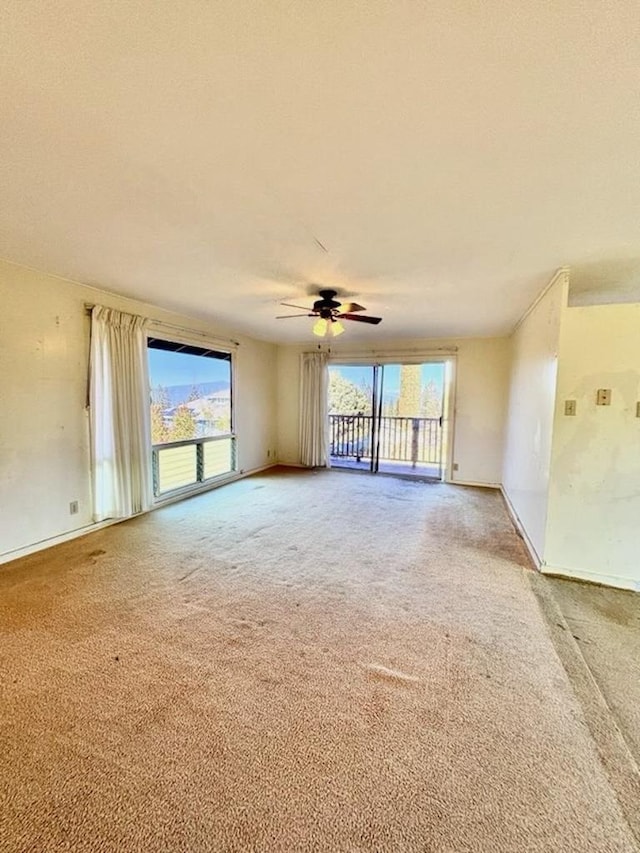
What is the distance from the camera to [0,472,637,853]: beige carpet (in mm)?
1159

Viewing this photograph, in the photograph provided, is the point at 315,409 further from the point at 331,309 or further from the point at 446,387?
the point at 331,309

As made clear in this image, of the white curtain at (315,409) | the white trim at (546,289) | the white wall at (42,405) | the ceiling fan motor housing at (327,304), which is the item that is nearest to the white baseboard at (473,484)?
the white curtain at (315,409)

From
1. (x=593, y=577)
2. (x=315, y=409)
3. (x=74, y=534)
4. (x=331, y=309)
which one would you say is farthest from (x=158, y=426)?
(x=593, y=577)

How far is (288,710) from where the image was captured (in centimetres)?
159

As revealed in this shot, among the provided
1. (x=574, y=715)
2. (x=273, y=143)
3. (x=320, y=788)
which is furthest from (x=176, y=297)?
(x=574, y=715)

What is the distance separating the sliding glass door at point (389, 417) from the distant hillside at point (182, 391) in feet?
7.65

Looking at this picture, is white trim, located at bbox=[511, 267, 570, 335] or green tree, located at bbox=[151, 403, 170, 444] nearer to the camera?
white trim, located at bbox=[511, 267, 570, 335]

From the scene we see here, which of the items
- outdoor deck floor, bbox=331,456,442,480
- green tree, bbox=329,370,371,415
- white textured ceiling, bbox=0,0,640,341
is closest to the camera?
white textured ceiling, bbox=0,0,640,341

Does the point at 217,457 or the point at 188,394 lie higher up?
the point at 188,394

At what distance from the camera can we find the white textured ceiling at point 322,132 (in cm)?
99

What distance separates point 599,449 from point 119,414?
14.2 ft

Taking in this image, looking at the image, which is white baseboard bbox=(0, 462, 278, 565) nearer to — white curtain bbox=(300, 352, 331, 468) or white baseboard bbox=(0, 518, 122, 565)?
white baseboard bbox=(0, 518, 122, 565)

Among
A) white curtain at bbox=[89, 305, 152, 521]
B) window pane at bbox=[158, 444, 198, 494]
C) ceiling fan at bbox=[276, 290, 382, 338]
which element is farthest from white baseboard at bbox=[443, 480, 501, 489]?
white curtain at bbox=[89, 305, 152, 521]

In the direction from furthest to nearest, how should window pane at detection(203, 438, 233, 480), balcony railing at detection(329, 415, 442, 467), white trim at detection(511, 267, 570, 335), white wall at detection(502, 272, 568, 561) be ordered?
balcony railing at detection(329, 415, 442, 467), window pane at detection(203, 438, 233, 480), white wall at detection(502, 272, 568, 561), white trim at detection(511, 267, 570, 335)
